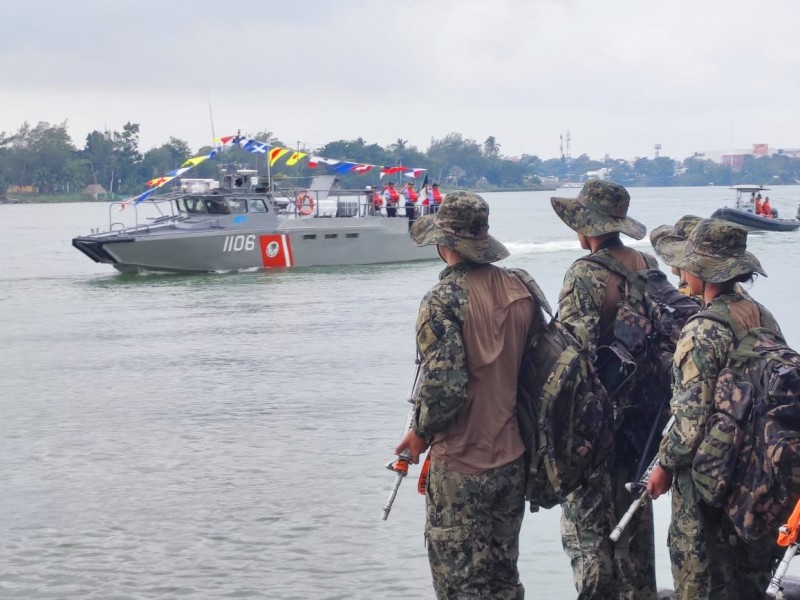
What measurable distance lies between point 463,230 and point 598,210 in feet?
3.36

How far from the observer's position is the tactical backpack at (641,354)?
4.75 meters

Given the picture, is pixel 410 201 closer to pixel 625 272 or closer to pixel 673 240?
pixel 673 240

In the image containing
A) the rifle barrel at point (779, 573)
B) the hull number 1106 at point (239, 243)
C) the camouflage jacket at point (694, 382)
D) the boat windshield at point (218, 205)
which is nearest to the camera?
the rifle barrel at point (779, 573)

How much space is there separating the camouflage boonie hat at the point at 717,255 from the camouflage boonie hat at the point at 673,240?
1.02 ft

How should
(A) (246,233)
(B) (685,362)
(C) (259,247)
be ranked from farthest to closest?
(C) (259,247), (A) (246,233), (B) (685,362)

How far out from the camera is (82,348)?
16781 millimetres

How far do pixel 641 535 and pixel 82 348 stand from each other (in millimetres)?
13087

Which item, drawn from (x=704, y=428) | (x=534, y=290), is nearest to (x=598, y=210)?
(x=534, y=290)

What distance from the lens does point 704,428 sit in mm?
3988

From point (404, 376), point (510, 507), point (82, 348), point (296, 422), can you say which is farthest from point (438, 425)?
point (82, 348)

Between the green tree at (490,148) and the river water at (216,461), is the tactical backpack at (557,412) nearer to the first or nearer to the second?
the river water at (216,461)

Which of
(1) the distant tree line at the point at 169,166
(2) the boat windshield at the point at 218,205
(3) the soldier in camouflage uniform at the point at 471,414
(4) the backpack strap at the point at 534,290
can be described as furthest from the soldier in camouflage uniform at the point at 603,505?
(1) the distant tree line at the point at 169,166

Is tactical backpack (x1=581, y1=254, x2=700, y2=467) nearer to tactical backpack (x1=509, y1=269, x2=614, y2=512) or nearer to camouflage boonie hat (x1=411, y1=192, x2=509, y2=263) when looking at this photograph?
tactical backpack (x1=509, y1=269, x2=614, y2=512)

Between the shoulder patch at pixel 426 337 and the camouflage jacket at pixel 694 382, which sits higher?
the shoulder patch at pixel 426 337
